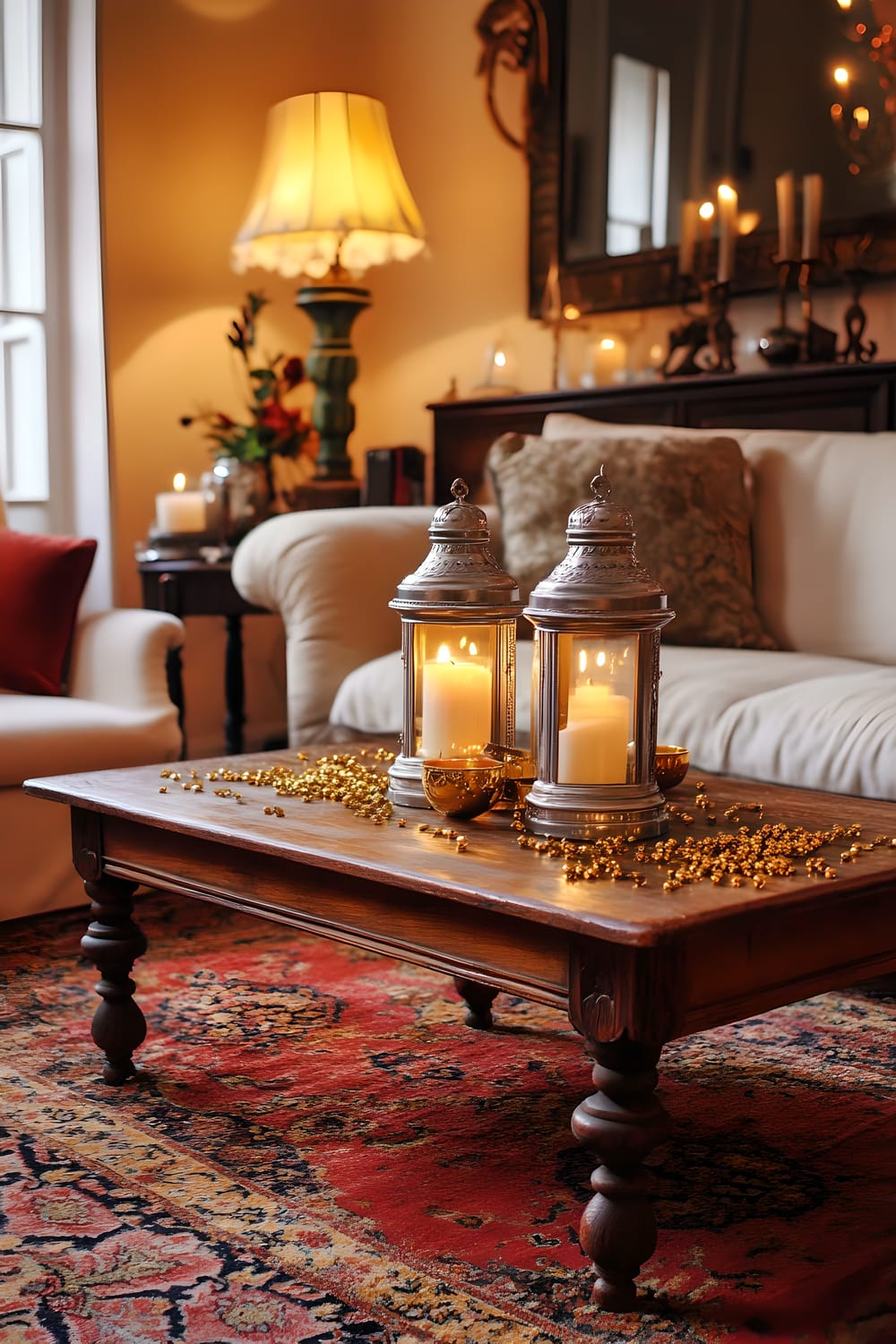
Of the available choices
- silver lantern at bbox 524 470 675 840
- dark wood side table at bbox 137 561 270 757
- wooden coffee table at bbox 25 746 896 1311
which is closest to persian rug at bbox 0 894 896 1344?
wooden coffee table at bbox 25 746 896 1311

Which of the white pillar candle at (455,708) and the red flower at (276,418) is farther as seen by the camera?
the red flower at (276,418)

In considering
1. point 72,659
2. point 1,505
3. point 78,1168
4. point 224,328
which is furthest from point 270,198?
point 78,1168

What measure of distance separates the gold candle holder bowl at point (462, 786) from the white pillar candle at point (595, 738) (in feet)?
0.27

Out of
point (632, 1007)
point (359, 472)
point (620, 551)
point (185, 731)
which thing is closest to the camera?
point (632, 1007)

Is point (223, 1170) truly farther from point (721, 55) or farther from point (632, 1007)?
point (721, 55)

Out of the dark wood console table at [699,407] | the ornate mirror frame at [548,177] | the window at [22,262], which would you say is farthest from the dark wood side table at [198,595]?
the ornate mirror frame at [548,177]

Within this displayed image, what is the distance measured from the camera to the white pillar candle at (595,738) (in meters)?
1.46

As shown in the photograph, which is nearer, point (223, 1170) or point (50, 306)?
point (223, 1170)

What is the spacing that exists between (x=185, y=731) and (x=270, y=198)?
136cm

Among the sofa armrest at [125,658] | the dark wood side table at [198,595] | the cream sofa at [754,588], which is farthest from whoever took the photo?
the dark wood side table at [198,595]

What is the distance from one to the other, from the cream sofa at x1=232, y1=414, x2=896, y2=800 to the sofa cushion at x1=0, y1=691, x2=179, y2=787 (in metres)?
0.34

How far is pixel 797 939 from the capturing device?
1.29 m

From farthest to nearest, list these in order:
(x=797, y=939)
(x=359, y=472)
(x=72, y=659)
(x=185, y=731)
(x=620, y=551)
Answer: (x=359, y=472)
(x=185, y=731)
(x=72, y=659)
(x=620, y=551)
(x=797, y=939)

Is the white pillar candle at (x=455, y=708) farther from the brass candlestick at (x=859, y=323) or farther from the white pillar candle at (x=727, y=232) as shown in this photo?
the white pillar candle at (x=727, y=232)
